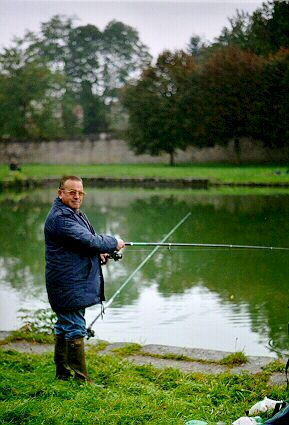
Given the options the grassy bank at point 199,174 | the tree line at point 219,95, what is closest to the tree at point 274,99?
the tree line at point 219,95

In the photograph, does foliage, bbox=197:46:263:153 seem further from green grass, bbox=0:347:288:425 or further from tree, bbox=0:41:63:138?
green grass, bbox=0:347:288:425

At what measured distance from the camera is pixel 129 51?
152 feet

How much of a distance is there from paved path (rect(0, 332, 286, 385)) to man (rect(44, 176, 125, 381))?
707 mm

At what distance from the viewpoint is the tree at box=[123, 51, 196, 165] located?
32.1m

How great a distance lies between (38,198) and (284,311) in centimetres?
1528

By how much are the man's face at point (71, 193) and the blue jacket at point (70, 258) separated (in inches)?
1.4

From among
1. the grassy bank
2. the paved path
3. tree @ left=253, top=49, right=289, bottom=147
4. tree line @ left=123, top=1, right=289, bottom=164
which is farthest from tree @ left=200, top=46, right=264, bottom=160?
the paved path

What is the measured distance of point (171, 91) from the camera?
33031 millimetres

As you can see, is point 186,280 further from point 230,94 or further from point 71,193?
point 230,94

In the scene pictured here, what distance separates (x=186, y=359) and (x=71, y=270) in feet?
3.96

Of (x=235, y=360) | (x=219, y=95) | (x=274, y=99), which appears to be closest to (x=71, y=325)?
(x=235, y=360)

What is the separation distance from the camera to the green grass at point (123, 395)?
309 centimetres

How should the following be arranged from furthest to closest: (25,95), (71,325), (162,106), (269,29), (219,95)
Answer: (25,95) < (269,29) < (162,106) < (219,95) < (71,325)

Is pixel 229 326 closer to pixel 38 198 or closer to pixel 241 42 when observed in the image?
pixel 38 198
